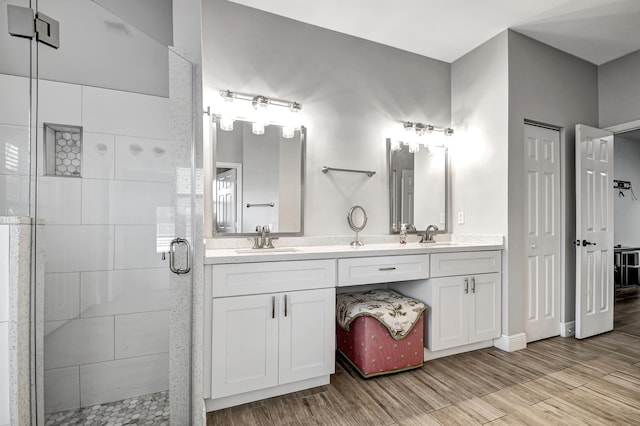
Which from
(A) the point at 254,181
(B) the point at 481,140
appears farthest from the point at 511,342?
(A) the point at 254,181

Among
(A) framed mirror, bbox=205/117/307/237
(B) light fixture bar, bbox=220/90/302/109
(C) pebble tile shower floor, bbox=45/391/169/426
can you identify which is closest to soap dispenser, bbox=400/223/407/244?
(A) framed mirror, bbox=205/117/307/237

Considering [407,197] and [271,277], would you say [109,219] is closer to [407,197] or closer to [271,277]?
[271,277]

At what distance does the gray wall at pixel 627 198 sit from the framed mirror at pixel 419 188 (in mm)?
4087

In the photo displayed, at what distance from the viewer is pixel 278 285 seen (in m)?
1.83

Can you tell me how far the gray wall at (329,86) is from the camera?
7.50 feet

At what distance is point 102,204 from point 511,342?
305 cm

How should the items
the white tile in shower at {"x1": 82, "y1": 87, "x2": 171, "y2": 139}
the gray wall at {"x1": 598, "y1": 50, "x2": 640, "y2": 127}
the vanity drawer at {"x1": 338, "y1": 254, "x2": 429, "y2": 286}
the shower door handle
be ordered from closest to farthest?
the white tile in shower at {"x1": 82, "y1": 87, "x2": 171, "y2": 139} < the shower door handle < the vanity drawer at {"x1": 338, "y1": 254, "x2": 429, "y2": 286} < the gray wall at {"x1": 598, "y1": 50, "x2": 640, "y2": 127}

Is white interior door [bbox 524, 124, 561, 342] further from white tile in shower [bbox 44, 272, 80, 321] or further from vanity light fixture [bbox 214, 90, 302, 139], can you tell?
white tile in shower [bbox 44, 272, 80, 321]

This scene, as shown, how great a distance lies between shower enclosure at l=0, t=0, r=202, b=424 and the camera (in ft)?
4.08

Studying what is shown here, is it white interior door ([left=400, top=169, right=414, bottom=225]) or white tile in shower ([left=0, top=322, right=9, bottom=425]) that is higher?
white interior door ([left=400, top=169, right=414, bottom=225])

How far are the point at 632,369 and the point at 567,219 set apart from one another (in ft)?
4.25

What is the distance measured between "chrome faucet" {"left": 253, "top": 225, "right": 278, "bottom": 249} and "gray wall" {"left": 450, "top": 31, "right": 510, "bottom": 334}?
1912 millimetres

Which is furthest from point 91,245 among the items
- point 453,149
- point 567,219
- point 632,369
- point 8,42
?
point 567,219

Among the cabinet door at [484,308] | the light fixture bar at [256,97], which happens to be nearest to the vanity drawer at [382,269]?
the cabinet door at [484,308]
